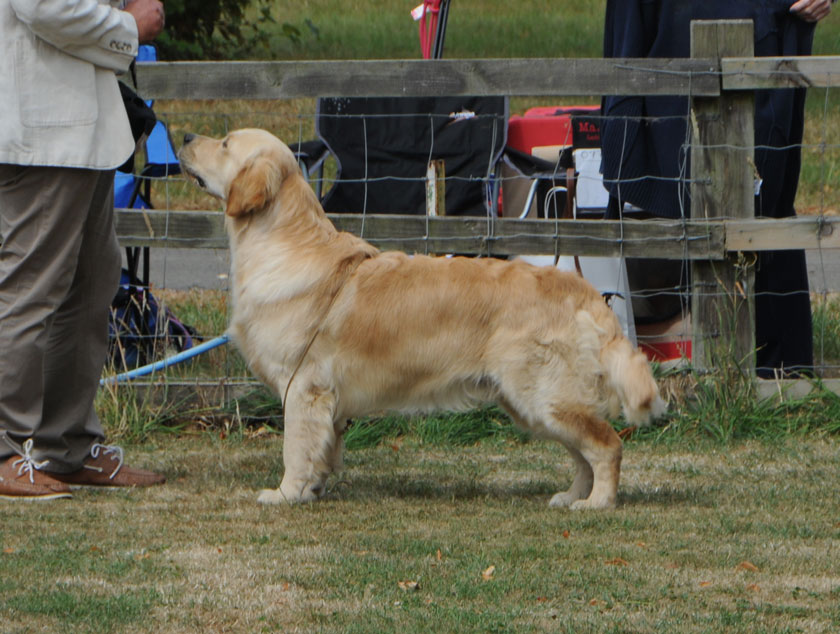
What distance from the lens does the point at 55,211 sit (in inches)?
165

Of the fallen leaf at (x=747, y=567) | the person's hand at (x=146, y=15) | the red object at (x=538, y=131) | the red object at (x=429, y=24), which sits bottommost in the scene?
the fallen leaf at (x=747, y=567)

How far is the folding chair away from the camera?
636cm

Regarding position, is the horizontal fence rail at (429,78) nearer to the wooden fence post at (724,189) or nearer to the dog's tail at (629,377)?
the wooden fence post at (724,189)

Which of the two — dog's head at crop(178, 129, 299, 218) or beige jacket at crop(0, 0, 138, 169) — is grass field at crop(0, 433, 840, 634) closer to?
dog's head at crop(178, 129, 299, 218)

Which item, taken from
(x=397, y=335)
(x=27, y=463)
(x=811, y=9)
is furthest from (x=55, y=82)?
(x=811, y=9)

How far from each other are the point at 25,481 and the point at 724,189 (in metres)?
3.13

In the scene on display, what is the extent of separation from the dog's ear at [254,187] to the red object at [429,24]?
2.53 metres

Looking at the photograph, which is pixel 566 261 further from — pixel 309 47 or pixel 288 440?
pixel 309 47

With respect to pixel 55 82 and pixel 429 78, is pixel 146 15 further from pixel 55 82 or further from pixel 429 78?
pixel 429 78

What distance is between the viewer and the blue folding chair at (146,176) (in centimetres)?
618

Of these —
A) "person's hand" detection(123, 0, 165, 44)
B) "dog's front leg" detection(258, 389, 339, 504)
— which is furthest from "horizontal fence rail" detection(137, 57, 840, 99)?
"dog's front leg" detection(258, 389, 339, 504)

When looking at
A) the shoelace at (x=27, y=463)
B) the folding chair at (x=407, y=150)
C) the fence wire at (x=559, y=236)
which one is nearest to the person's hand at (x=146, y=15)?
the fence wire at (x=559, y=236)

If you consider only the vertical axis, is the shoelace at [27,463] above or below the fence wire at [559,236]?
below

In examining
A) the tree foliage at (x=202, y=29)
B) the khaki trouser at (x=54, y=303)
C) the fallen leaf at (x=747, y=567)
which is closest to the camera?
the fallen leaf at (x=747, y=567)
